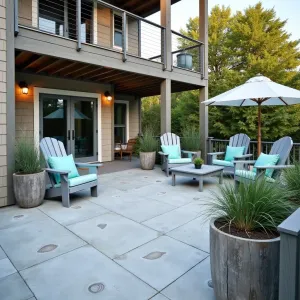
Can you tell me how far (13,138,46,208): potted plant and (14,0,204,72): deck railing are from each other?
3.38 metres

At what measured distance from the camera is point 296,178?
259 centimetres

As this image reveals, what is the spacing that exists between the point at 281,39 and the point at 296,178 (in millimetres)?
14212

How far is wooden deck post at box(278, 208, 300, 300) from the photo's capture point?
1.27 m

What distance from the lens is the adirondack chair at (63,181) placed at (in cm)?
402

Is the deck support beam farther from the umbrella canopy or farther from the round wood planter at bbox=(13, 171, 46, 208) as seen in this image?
the round wood planter at bbox=(13, 171, 46, 208)

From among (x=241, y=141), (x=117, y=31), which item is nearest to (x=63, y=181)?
(x=241, y=141)

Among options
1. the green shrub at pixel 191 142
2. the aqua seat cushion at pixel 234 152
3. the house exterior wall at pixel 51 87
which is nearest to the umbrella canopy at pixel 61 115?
the house exterior wall at pixel 51 87

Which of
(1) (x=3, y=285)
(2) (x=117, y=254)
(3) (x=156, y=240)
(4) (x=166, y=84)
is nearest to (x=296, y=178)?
(3) (x=156, y=240)

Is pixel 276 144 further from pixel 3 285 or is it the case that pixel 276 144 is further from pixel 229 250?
pixel 3 285

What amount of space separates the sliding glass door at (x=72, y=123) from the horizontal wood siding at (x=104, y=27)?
207 cm

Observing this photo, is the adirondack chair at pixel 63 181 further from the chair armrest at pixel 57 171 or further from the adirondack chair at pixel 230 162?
the adirondack chair at pixel 230 162

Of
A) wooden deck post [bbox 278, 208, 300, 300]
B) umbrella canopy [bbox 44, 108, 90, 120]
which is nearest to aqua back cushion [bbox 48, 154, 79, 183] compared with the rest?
umbrella canopy [bbox 44, 108, 90, 120]

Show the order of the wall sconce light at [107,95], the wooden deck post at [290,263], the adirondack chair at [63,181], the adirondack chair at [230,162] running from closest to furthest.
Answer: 1. the wooden deck post at [290,263]
2. the adirondack chair at [63,181]
3. the adirondack chair at [230,162]
4. the wall sconce light at [107,95]

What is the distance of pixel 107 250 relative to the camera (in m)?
2.57
